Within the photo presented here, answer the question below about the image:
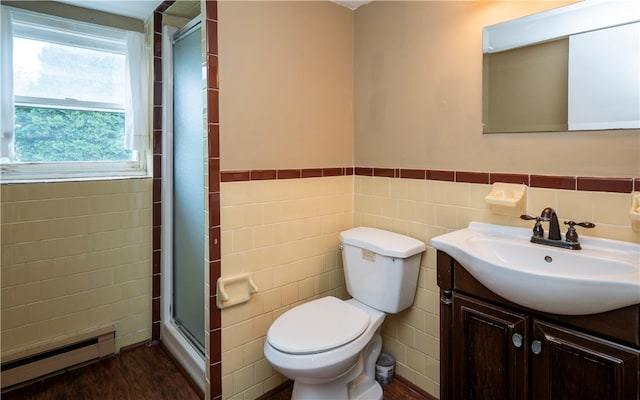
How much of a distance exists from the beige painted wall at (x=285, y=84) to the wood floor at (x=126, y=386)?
123 centimetres

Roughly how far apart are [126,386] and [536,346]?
1966mm

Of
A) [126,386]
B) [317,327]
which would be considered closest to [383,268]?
[317,327]

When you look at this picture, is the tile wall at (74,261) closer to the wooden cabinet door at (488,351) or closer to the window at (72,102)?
the window at (72,102)

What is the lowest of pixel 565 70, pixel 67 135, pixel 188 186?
pixel 188 186

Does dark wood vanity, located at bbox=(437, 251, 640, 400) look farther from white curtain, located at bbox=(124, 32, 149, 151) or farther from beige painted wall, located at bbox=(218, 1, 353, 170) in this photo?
white curtain, located at bbox=(124, 32, 149, 151)

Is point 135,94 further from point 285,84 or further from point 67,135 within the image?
point 285,84

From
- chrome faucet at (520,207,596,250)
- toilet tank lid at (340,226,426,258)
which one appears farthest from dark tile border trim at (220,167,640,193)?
toilet tank lid at (340,226,426,258)

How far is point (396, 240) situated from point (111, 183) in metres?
1.70

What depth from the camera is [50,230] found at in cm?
197

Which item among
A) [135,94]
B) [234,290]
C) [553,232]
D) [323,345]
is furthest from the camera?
[135,94]

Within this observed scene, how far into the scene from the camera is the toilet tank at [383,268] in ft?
5.57

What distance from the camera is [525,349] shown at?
116 centimetres

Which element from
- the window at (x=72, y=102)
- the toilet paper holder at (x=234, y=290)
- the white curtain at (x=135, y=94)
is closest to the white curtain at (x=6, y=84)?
the window at (x=72, y=102)

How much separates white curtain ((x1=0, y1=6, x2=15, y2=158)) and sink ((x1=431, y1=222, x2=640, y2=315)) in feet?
7.10
